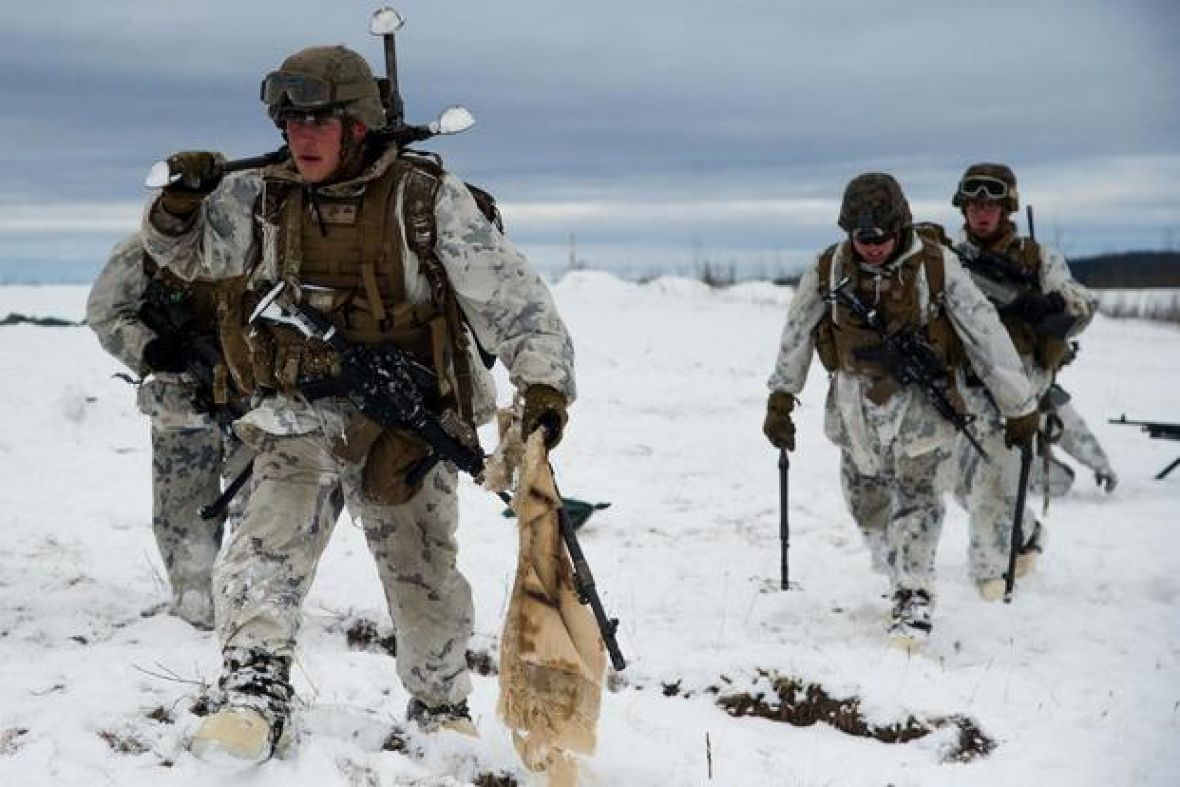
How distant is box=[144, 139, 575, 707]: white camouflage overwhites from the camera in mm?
3928

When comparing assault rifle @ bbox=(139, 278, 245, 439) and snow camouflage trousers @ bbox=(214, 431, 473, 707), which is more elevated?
assault rifle @ bbox=(139, 278, 245, 439)

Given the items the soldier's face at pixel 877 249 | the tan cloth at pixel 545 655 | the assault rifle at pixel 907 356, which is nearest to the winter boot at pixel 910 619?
the assault rifle at pixel 907 356

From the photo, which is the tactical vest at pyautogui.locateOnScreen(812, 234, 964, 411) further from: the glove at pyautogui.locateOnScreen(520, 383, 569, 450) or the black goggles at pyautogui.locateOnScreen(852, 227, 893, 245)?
the glove at pyautogui.locateOnScreen(520, 383, 569, 450)

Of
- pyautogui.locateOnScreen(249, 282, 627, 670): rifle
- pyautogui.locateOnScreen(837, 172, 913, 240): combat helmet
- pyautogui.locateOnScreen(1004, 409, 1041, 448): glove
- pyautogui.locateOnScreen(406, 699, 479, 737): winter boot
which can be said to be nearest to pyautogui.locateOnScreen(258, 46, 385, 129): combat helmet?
pyautogui.locateOnScreen(249, 282, 627, 670): rifle

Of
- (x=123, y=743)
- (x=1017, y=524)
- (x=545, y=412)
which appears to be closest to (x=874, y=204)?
(x=1017, y=524)

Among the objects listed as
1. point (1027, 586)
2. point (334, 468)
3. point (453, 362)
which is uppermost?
point (453, 362)

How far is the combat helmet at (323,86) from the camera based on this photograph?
408 cm

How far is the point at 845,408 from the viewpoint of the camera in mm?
6730

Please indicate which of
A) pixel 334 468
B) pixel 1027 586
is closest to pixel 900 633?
pixel 1027 586

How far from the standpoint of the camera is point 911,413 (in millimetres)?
6582

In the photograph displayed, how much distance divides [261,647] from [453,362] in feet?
4.02

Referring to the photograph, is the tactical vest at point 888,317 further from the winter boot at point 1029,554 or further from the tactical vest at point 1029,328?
the winter boot at point 1029,554

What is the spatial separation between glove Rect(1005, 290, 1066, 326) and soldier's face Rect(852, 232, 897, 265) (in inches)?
73.5

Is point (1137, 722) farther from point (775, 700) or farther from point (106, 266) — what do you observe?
point (106, 266)
